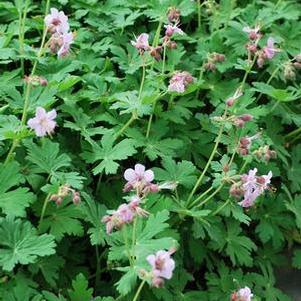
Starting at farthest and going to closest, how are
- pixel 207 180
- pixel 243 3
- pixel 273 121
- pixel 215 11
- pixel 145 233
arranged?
pixel 243 3
pixel 215 11
pixel 273 121
pixel 207 180
pixel 145 233

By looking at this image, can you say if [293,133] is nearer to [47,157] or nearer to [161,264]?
[47,157]

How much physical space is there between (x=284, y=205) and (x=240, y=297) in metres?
0.78

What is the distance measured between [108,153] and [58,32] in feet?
1.69

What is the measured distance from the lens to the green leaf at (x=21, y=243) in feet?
6.63

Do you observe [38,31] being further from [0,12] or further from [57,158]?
[57,158]

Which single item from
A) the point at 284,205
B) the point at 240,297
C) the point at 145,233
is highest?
the point at 145,233

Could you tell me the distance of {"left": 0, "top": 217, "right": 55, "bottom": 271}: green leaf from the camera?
6.63 ft

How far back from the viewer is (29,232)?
6.84 ft

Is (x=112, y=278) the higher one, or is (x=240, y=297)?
(x=240, y=297)

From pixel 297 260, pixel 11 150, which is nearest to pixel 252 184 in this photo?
pixel 297 260

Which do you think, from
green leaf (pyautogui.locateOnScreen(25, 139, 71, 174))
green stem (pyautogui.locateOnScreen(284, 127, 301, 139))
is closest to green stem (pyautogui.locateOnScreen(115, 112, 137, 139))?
green leaf (pyautogui.locateOnScreen(25, 139, 71, 174))

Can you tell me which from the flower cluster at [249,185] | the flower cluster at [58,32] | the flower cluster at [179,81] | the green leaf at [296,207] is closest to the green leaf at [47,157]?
the flower cluster at [58,32]

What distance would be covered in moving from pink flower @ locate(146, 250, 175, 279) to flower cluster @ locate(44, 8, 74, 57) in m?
0.93

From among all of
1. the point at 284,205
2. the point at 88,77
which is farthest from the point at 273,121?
the point at 88,77
